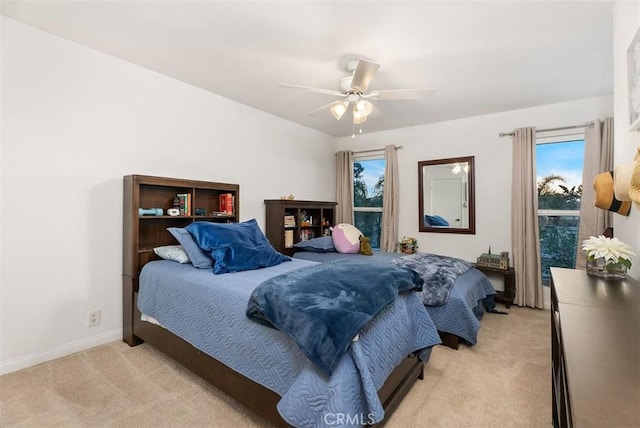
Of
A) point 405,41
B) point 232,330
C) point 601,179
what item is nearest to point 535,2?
point 405,41

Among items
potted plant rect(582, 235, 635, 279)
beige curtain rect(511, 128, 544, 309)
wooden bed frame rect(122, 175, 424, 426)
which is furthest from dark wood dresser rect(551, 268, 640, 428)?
beige curtain rect(511, 128, 544, 309)

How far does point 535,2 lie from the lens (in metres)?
1.84

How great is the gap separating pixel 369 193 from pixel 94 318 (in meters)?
3.96

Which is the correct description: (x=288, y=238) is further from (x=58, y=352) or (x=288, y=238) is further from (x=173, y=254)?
(x=58, y=352)

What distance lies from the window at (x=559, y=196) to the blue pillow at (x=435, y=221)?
1118 mm

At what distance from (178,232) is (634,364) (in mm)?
2713

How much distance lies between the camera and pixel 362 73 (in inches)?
87.8

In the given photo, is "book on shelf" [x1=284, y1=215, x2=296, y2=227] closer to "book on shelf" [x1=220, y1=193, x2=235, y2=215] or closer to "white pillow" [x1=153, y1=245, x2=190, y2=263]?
"book on shelf" [x1=220, y1=193, x2=235, y2=215]

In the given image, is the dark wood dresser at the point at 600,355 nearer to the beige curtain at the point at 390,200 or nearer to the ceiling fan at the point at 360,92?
the ceiling fan at the point at 360,92

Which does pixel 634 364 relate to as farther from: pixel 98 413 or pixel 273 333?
pixel 98 413

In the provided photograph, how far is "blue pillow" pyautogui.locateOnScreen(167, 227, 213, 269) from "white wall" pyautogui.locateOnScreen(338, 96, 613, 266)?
313 cm

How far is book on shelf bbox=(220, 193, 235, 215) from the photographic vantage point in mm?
3371

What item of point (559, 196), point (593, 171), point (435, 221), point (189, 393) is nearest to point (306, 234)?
point (435, 221)

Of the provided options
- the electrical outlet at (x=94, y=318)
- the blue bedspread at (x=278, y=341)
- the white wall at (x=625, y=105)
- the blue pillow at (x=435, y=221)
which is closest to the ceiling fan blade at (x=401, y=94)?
the white wall at (x=625, y=105)
